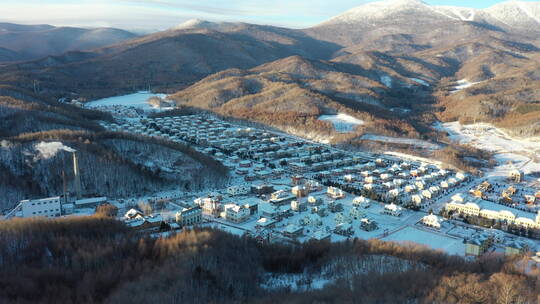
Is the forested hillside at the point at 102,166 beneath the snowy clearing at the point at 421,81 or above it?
above

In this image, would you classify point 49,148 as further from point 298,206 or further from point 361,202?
point 361,202

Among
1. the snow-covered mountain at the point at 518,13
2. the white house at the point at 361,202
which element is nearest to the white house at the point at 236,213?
the white house at the point at 361,202

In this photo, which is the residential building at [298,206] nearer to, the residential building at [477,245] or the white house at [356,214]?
the white house at [356,214]

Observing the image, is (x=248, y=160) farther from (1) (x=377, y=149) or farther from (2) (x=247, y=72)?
(2) (x=247, y=72)

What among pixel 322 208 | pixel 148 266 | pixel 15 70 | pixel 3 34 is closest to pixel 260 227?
pixel 322 208

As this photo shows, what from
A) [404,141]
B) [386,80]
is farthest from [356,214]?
[386,80]
